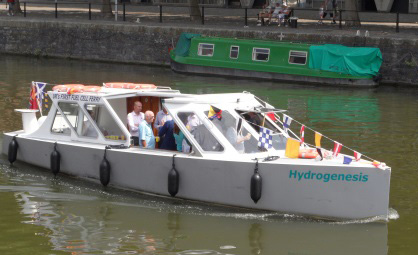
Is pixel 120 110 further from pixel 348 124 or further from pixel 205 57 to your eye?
pixel 205 57

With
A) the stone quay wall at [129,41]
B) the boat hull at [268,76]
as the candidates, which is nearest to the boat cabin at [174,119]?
the boat hull at [268,76]

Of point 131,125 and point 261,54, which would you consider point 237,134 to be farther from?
point 261,54

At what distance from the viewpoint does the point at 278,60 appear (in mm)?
34719

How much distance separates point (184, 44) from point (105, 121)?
64.1ft

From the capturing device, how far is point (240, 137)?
16.2m

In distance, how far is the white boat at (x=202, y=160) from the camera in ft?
48.8

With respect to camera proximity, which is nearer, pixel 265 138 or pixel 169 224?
pixel 169 224

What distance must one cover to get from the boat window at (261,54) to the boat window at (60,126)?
55.4 feet

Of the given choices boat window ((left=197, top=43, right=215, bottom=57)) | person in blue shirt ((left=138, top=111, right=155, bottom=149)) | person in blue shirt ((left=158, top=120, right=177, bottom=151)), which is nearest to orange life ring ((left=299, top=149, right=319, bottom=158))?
person in blue shirt ((left=158, top=120, right=177, bottom=151))

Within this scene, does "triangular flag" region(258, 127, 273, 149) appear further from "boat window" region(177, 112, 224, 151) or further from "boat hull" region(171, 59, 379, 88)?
"boat hull" region(171, 59, 379, 88)

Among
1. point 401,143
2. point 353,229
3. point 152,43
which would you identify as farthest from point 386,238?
point 152,43

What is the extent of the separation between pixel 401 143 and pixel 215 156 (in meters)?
7.96

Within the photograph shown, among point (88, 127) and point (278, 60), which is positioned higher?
point (88, 127)

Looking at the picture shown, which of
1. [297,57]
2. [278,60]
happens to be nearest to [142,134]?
[297,57]
